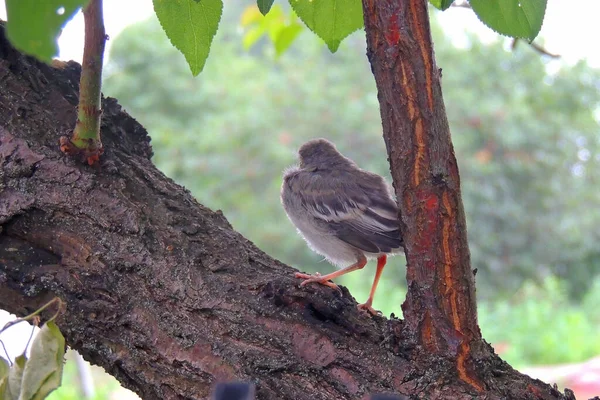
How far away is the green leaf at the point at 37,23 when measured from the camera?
1165 mm

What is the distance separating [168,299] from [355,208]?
1.31 m

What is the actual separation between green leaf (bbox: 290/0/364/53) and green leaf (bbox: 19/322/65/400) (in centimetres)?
118

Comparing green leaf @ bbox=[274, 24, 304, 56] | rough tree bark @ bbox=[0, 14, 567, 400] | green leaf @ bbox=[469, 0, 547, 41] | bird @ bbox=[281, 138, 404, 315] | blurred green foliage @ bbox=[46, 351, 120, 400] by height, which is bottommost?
rough tree bark @ bbox=[0, 14, 567, 400]

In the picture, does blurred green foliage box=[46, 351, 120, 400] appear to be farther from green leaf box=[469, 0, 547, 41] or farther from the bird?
green leaf box=[469, 0, 547, 41]

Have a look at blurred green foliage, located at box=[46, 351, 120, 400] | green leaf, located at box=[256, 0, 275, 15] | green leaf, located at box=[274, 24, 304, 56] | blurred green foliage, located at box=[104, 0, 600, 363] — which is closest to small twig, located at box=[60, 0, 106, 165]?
green leaf, located at box=[256, 0, 275, 15]

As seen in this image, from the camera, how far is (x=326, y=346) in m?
2.24

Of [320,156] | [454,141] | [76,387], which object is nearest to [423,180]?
[320,156]

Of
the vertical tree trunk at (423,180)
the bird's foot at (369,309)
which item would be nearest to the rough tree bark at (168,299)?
the vertical tree trunk at (423,180)

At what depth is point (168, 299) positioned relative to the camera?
229cm

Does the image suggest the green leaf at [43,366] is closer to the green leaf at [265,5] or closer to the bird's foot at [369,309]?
the green leaf at [265,5]

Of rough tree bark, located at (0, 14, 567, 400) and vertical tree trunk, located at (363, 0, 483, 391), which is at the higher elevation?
Answer: vertical tree trunk, located at (363, 0, 483, 391)

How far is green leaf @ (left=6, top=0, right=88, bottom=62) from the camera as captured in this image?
1165 mm

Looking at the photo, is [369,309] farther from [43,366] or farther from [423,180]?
[43,366]

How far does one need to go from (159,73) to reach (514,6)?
14.4 meters
